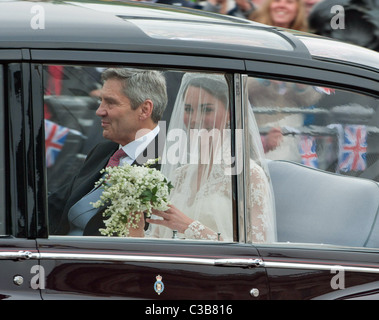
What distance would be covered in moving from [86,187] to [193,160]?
0.38m

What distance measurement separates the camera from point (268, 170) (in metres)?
3.01

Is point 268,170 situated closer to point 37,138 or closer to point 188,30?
point 188,30

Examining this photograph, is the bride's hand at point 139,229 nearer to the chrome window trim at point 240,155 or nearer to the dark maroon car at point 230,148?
the dark maroon car at point 230,148

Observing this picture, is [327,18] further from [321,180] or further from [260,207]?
[260,207]

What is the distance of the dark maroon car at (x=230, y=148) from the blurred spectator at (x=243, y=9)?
2913 mm

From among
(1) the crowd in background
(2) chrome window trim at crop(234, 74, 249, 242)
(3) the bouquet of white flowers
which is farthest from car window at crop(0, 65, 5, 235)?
(1) the crowd in background

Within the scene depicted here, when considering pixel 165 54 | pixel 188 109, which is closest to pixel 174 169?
pixel 188 109

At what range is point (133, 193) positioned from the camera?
113 inches

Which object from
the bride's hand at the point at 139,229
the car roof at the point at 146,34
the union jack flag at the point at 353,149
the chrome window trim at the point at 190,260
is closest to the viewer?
the chrome window trim at the point at 190,260

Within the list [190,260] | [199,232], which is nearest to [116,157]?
[199,232]

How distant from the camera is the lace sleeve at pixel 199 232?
2.82 metres

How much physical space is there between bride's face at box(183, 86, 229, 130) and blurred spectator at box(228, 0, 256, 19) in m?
3.21

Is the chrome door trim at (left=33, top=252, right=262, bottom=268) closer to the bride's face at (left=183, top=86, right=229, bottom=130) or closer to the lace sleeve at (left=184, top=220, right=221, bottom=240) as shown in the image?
the lace sleeve at (left=184, top=220, right=221, bottom=240)

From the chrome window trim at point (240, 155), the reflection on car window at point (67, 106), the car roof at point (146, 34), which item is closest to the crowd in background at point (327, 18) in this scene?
the reflection on car window at point (67, 106)
